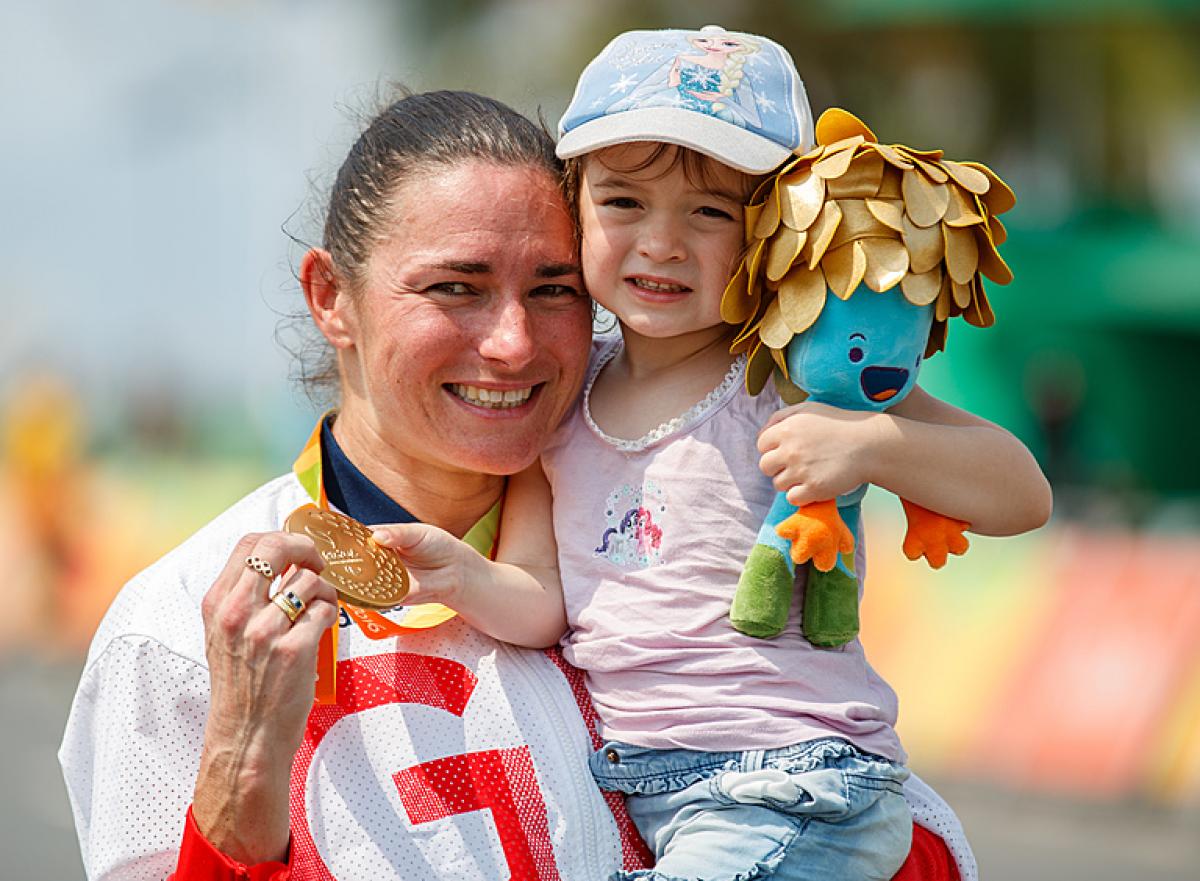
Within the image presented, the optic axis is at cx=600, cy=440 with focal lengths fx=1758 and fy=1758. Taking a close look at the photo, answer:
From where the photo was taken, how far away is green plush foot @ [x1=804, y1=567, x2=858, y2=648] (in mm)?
2674

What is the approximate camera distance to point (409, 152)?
9.92ft

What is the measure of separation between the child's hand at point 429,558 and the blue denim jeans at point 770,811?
1.23 feet

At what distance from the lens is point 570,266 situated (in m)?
2.94

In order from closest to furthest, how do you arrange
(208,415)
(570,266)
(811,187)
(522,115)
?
(811,187)
(570,266)
(522,115)
(208,415)

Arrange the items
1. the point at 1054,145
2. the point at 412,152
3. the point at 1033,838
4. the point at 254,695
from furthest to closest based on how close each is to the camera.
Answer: the point at 1054,145
the point at 1033,838
the point at 412,152
the point at 254,695

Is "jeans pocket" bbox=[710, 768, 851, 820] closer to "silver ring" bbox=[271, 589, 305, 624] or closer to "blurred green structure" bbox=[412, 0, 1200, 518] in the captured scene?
"silver ring" bbox=[271, 589, 305, 624]

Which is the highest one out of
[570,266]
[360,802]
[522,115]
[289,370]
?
[522,115]

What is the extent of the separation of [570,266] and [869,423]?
24.7 inches

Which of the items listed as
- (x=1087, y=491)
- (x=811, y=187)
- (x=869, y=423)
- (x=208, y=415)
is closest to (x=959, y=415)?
(x=869, y=423)

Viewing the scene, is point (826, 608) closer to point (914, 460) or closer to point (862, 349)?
point (914, 460)

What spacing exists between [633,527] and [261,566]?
1.99 ft

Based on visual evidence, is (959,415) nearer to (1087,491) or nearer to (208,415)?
(1087,491)

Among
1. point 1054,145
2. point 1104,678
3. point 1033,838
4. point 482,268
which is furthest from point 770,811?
point 1054,145

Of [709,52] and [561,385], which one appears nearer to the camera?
[709,52]
